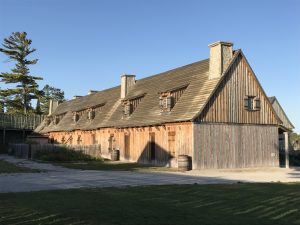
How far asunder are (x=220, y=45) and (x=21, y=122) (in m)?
39.5

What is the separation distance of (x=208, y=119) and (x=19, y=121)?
38.8 metres

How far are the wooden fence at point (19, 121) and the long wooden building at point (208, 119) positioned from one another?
26.9 meters

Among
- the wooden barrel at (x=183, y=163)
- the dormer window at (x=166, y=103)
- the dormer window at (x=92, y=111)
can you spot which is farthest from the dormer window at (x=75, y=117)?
the wooden barrel at (x=183, y=163)

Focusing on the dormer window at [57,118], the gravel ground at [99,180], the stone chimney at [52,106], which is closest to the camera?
the gravel ground at [99,180]

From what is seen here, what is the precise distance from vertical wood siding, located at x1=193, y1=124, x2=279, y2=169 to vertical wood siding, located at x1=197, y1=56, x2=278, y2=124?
1.71 ft

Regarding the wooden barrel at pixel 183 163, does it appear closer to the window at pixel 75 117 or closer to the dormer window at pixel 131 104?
the dormer window at pixel 131 104

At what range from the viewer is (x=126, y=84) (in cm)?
3909

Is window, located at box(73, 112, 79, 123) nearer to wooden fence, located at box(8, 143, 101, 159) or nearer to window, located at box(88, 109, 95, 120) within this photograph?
window, located at box(88, 109, 95, 120)

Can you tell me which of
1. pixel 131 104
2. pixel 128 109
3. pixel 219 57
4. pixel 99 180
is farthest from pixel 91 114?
pixel 99 180

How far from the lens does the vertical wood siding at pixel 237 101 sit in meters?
26.0

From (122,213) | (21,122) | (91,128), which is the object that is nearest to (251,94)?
(91,128)

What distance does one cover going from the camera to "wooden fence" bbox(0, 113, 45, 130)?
54.6m

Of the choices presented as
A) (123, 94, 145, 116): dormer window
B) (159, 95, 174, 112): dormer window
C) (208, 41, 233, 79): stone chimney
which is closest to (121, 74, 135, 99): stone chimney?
(123, 94, 145, 116): dormer window

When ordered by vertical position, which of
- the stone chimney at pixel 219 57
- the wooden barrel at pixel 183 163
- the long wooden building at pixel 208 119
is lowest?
the wooden barrel at pixel 183 163
